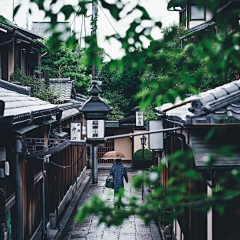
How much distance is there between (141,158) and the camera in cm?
2988

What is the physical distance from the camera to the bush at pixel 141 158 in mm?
29281

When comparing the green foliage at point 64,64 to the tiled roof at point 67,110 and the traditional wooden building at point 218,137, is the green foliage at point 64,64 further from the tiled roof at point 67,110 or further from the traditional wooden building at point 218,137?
the traditional wooden building at point 218,137

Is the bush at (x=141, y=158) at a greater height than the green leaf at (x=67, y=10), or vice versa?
the green leaf at (x=67, y=10)

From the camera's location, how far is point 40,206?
12680 millimetres

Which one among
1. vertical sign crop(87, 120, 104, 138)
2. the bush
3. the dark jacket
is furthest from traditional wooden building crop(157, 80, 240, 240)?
the bush

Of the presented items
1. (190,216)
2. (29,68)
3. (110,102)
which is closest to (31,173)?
(190,216)

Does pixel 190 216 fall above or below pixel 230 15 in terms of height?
below

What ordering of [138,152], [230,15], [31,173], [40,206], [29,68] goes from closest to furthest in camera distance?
[230,15], [31,173], [40,206], [29,68], [138,152]

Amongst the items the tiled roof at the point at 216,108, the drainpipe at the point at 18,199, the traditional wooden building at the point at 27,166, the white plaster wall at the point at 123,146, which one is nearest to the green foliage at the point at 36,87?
Answer: the traditional wooden building at the point at 27,166

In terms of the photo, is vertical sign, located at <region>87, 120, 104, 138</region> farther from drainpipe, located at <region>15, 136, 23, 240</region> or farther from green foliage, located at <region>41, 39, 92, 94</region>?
green foliage, located at <region>41, 39, 92, 94</region>

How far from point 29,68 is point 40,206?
36.0 feet

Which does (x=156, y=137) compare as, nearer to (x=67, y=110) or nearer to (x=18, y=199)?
(x=18, y=199)

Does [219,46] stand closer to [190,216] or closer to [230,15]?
[230,15]

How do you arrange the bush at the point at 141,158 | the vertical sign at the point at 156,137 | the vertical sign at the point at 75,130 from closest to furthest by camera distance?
the vertical sign at the point at 156,137
the vertical sign at the point at 75,130
the bush at the point at 141,158
